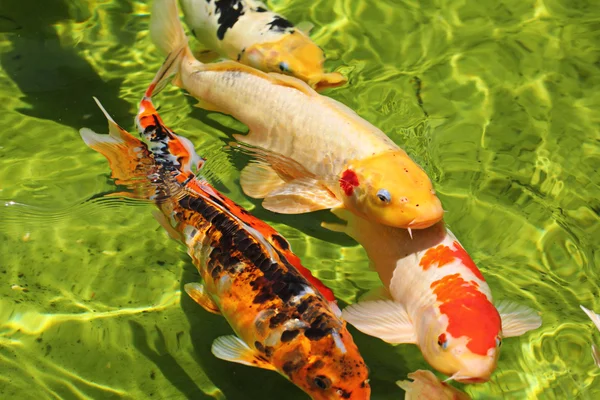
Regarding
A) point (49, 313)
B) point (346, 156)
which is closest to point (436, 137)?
point (346, 156)

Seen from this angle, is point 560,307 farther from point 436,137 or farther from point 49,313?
point 49,313

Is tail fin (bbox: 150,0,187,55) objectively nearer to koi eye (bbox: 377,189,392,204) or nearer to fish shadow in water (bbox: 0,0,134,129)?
fish shadow in water (bbox: 0,0,134,129)

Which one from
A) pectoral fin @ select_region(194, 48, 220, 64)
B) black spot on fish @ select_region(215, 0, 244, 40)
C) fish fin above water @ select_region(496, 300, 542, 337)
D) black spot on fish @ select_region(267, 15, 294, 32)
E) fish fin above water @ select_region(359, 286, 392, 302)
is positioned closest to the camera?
fish fin above water @ select_region(496, 300, 542, 337)

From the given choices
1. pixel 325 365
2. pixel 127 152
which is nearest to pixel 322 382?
pixel 325 365

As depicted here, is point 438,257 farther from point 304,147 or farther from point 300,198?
point 304,147

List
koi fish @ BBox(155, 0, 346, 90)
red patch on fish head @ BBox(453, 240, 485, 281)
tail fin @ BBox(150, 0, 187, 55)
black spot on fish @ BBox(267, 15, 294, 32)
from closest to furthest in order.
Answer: red patch on fish head @ BBox(453, 240, 485, 281), tail fin @ BBox(150, 0, 187, 55), koi fish @ BBox(155, 0, 346, 90), black spot on fish @ BBox(267, 15, 294, 32)

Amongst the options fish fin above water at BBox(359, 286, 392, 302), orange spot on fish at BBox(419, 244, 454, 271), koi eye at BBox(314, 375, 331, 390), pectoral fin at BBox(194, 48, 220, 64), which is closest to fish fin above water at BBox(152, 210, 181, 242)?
fish fin above water at BBox(359, 286, 392, 302)
